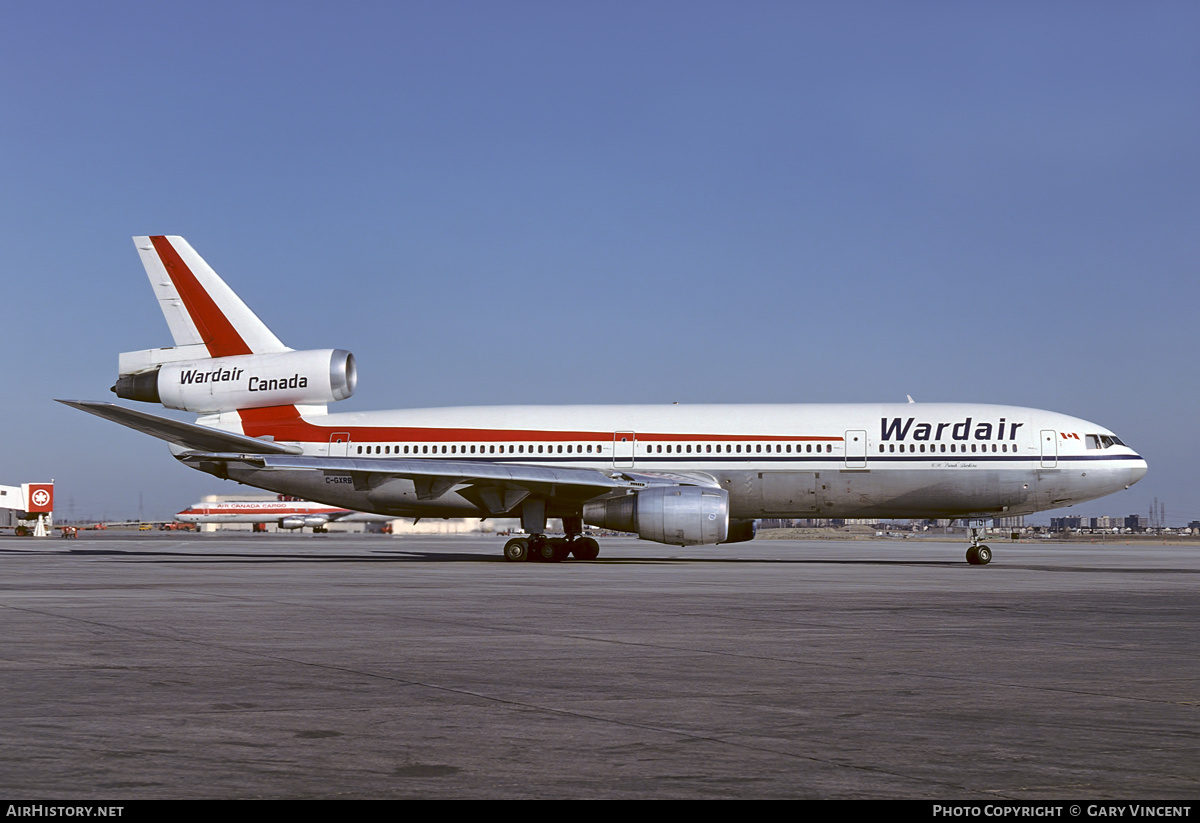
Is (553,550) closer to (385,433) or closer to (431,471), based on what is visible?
(431,471)

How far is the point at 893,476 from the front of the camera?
97.8 ft

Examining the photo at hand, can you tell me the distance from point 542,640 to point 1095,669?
472 centimetres

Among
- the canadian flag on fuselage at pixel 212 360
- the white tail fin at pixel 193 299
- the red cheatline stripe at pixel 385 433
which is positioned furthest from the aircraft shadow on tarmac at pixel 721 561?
the white tail fin at pixel 193 299

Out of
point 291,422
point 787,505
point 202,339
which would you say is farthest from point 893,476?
point 202,339

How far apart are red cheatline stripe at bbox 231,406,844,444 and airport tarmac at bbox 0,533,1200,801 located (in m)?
16.3

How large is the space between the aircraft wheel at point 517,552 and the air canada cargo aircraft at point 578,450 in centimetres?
5

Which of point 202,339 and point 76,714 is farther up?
point 202,339

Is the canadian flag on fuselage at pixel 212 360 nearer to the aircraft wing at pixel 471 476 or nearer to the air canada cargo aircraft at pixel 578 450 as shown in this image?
the air canada cargo aircraft at pixel 578 450

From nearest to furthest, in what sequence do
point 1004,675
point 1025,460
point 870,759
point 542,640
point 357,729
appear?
point 870,759
point 357,729
point 1004,675
point 542,640
point 1025,460

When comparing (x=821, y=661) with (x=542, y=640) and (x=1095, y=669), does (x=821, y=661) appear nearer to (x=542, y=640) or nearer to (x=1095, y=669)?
(x=1095, y=669)

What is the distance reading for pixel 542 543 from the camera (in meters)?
30.7

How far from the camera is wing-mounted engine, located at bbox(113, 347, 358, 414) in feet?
105

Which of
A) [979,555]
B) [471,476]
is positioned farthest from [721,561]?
[471,476]

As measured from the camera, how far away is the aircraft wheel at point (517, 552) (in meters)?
30.6
